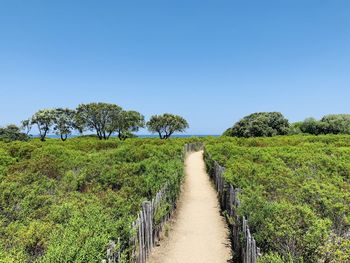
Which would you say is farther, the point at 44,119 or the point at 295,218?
the point at 44,119

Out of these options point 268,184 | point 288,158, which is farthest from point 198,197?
point 288,158

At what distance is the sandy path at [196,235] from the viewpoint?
26.6ft

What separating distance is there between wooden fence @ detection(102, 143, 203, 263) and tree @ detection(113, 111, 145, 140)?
195ft

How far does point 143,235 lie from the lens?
7289 mm

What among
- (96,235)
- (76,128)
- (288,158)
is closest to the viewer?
(96,235)

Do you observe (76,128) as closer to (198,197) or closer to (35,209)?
(198,197)

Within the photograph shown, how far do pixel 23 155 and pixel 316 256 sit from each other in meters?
22.5

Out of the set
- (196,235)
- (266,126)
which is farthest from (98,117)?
(196,235)

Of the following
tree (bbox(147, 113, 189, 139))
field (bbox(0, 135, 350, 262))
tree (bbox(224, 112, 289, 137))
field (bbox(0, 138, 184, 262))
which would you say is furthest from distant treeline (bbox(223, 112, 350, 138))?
field (bbox(0, 138, 184, 262))

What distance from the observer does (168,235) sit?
31.9 ft

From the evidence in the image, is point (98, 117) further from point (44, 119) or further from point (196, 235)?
point (196, 235)

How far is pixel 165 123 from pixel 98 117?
63.8 ft

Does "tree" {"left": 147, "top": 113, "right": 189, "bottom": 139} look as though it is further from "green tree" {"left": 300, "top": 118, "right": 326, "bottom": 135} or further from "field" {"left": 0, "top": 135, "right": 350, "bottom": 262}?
"field" {"left": 0, "top": 135, "right": 350, "bottom": 262}

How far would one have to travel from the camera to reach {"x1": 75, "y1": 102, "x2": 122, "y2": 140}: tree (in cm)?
6612
